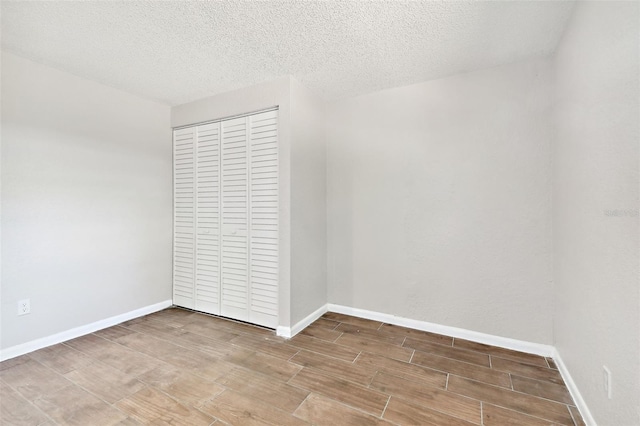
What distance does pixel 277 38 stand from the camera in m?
2.01

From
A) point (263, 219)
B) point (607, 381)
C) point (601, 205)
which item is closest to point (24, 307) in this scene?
point (263, 219)

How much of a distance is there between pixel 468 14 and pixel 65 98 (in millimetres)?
3371

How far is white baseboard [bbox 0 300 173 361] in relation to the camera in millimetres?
2182

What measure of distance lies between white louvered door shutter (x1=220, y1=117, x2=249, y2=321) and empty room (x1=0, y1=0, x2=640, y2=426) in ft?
0.09

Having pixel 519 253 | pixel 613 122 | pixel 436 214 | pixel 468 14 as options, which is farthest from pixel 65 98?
pixel 519 253

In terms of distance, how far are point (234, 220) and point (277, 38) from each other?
69.2 inches

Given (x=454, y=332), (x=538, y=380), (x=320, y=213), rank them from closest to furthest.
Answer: (x=538, y=380)
(x=454, y=332)
(x=320, y=213)

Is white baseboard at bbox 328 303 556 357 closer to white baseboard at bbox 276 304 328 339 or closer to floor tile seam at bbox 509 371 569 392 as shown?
white baseboard at bbox 276 304 328 339

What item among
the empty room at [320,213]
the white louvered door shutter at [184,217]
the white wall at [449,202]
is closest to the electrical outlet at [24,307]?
the empty room at [320,213]

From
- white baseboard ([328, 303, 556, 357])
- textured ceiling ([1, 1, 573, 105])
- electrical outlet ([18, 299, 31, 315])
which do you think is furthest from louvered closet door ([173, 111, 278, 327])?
electrical outlet ([18, 299, 31, 315])

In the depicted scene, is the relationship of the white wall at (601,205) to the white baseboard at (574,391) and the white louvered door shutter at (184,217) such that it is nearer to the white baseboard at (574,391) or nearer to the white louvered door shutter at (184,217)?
the white baseboard at (574,391)

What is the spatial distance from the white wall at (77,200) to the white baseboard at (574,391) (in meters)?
3.81

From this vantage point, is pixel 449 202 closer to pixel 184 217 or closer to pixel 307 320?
pixel 307 320

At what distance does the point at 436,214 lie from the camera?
259cm
